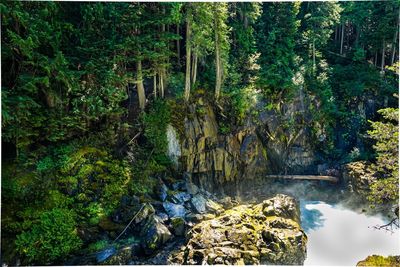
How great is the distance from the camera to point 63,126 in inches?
289

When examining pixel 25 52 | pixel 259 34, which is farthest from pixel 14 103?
pixel 259 34

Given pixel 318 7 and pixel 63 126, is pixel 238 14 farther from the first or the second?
pixel 63 126

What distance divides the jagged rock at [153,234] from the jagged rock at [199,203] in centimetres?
128

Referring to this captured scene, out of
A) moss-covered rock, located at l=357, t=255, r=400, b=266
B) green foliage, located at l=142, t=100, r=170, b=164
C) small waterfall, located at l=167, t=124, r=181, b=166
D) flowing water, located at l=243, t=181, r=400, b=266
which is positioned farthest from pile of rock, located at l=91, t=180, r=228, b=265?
moss-covered rock, located at l=357, t=255, r=400, b=266

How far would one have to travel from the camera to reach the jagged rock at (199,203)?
26.3 feet

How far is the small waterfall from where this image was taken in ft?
30.1

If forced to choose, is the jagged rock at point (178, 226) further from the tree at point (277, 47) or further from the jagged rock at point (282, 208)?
the tree at point (277, 47)

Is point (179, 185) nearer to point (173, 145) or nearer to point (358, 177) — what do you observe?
point (173, 145)

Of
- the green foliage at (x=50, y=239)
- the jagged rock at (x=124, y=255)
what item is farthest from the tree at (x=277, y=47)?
the green foliage at (x=50, y=239)

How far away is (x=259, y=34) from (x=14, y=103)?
10.1m

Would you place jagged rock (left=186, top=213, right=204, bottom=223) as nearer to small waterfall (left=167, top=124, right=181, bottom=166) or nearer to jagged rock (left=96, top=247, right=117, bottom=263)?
jagged rock (left=96, top=247, right=117, bottom=263)

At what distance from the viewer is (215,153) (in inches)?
404

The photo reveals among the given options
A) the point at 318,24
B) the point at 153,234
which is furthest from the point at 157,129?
the point at 318,24

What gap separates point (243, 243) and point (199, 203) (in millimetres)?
2174
